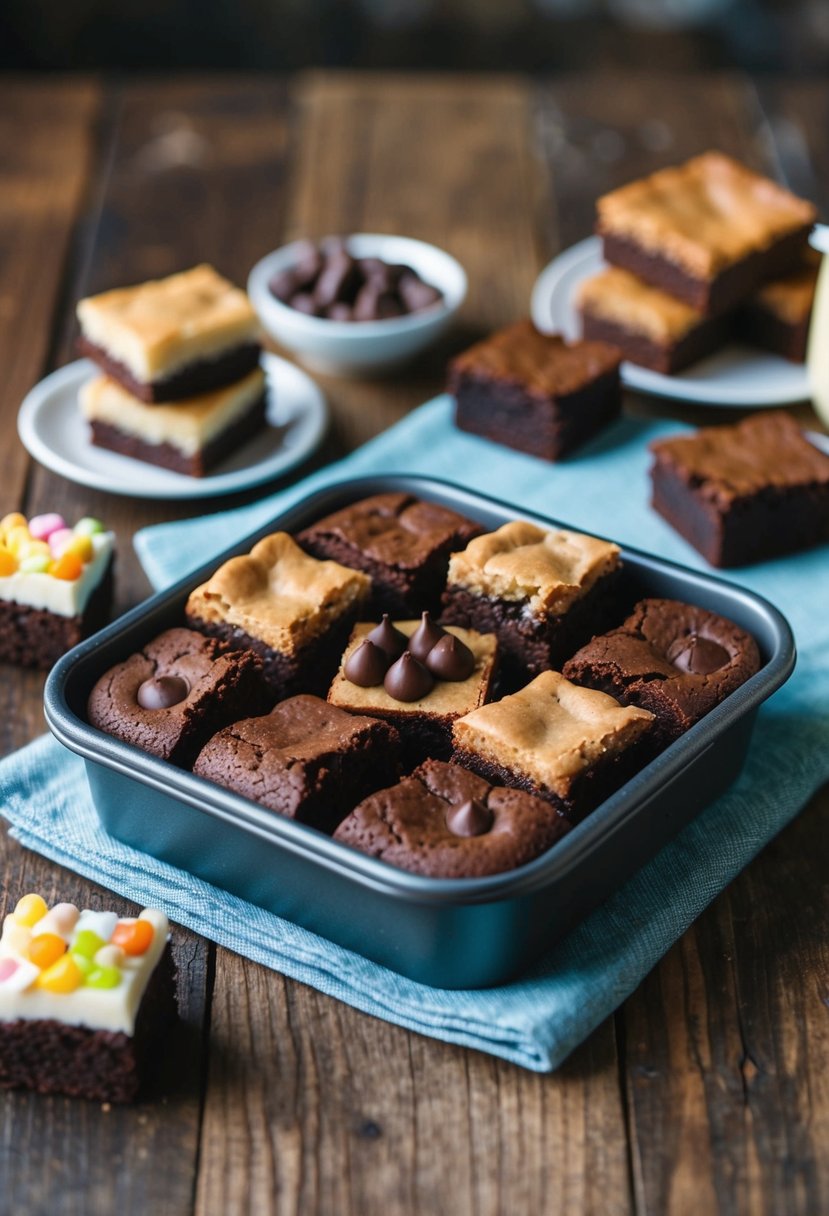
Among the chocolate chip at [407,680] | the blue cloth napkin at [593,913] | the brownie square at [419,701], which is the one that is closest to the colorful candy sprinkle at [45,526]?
the blue cloth napkin at [593,913]

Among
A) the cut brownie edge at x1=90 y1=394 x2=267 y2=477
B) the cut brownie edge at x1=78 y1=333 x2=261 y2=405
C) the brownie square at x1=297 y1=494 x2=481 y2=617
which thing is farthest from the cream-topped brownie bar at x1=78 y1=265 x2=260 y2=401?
the brownie square at x1=297 y1=494 x2=481 y2=617

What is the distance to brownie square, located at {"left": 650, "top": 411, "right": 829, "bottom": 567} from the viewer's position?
3.09 metres

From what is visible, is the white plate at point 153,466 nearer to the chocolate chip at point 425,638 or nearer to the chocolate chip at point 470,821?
the chocolate chip at point 425,638

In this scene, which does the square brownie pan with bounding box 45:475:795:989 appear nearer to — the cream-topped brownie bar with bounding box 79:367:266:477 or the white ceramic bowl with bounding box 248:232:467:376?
the cream-topped brownie bar with bounding box 79:367:266:477

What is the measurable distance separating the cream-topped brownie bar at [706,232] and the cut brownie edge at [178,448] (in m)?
1.05

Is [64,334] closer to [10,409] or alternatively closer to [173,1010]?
[10,409]

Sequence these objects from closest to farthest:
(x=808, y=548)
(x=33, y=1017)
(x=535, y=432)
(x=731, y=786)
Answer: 1. (x=33, y=1017)
2. (x=731, y=786)
3. (x=808, y=548)
4. (x=535, y=432)

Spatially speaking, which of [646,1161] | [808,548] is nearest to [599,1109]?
[646,1161]

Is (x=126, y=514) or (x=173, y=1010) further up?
(x=173, y=1010)

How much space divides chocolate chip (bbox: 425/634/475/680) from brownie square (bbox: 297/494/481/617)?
26 centimetres

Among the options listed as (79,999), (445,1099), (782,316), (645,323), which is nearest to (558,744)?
(445,1099)

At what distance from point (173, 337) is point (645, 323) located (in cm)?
119

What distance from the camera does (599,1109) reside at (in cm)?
205

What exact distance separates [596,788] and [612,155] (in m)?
3.22
